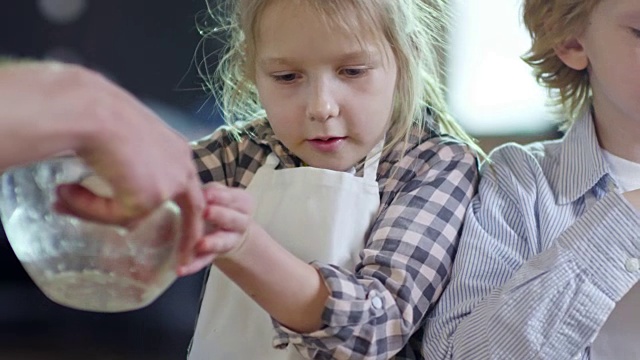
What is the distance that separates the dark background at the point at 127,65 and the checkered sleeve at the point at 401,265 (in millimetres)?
1238

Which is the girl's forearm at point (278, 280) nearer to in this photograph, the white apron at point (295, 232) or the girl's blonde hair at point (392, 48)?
the white apron at point (295, 232)

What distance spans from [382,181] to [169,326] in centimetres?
129

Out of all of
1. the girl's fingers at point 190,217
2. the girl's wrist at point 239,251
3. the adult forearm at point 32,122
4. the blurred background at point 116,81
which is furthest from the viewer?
the blurred background at point 116,81

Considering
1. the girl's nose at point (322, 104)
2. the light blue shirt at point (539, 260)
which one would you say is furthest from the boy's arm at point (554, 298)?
the girl's nose at point (322, 104)

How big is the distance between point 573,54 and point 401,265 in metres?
0.33

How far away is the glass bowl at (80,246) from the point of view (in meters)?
0.62

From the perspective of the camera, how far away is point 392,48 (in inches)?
38.1

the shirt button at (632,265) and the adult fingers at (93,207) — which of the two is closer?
the adult fingers at (93,207)

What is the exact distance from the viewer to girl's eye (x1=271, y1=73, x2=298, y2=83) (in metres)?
0.95

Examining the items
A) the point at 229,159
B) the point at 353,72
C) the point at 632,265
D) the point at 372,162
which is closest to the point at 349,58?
the point at 353,72

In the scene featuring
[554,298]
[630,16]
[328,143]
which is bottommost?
[554,298]

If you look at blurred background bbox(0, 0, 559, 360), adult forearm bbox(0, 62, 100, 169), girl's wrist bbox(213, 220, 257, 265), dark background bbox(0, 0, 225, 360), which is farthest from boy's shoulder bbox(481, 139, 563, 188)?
dark background bbox(0, 0, 225, 360)

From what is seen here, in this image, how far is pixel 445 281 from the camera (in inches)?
37.5

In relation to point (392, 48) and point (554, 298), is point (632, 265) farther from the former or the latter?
point (392, 48)
